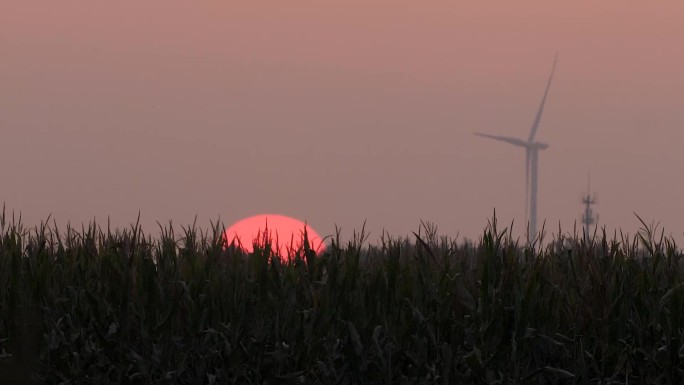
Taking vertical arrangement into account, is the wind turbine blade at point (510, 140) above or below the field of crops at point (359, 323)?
above

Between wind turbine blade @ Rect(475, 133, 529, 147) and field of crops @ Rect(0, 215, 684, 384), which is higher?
wind turbine blade @ Rect(475, 133, 529, 147)

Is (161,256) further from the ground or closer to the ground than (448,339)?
further from the ground

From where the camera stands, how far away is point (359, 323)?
8070 mm

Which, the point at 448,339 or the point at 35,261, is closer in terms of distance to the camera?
the point at 448,339

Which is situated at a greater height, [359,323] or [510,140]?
[510,140]

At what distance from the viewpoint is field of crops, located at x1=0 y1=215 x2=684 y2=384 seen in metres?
8.01

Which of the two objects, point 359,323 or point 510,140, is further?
point 510,140

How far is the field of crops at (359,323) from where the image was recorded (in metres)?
8.01

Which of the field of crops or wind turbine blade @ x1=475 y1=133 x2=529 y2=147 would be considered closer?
the field of crops

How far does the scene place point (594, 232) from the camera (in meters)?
9.69

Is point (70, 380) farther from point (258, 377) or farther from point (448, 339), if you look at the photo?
point (448, 339)

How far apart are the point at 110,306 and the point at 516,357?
376 centimetres

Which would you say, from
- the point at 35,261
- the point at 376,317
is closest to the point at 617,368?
the point at 376,317

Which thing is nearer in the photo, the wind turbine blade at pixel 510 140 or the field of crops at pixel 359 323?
the field of crops at pixel 359 323
